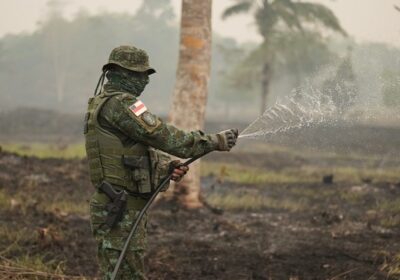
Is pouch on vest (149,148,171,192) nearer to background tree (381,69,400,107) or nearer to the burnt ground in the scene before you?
the burnt ground

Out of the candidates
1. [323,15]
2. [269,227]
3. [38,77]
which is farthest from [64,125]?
[38,77]

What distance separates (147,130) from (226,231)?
459cm

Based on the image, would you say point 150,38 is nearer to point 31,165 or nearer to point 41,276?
point 31,165

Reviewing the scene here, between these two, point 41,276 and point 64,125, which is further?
point 64,125

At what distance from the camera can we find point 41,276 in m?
5.34

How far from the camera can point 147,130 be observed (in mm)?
3461

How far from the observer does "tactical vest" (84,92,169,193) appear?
11.7 feet

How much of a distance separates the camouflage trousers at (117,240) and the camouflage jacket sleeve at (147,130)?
0.46m

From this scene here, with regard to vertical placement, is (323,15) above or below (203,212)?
above

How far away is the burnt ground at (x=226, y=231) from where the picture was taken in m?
5.75

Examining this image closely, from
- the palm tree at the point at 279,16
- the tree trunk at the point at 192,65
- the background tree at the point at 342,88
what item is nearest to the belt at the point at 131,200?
the background tree at the point at 342,88

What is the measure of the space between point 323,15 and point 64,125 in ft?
60.7

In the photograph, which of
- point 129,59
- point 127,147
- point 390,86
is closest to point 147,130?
point 127,147

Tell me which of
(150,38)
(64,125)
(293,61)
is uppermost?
(150,38)
